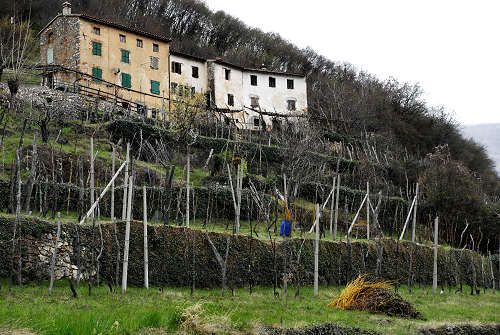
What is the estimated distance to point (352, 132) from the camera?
155 ft

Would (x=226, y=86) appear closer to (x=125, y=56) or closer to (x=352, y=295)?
(x=125, y=56)

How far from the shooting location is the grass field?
823 centimetres

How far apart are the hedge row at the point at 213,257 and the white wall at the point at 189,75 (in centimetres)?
2822

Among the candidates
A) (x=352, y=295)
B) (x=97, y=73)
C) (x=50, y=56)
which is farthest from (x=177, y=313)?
(x=50, y=56)

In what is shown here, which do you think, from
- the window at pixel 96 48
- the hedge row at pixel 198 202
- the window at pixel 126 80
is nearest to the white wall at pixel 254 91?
the window at pixel 126 80

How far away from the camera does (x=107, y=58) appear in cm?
4084

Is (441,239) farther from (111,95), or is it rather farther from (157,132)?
(111,95)

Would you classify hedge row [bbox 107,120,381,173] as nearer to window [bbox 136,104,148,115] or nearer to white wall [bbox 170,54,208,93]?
window [bbox 136,104,148,115]

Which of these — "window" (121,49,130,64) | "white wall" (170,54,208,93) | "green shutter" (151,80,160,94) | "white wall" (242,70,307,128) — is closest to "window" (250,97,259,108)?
"white wall" (242,70,307,128)

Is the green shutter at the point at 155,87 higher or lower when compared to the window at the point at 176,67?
lower

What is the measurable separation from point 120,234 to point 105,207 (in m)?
5.15

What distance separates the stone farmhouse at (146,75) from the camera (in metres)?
38.7

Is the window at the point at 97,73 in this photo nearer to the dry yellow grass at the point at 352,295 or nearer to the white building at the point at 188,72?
the white building at the point at 188,72

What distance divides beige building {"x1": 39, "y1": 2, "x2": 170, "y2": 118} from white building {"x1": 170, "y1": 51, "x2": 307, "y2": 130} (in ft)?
6.39
